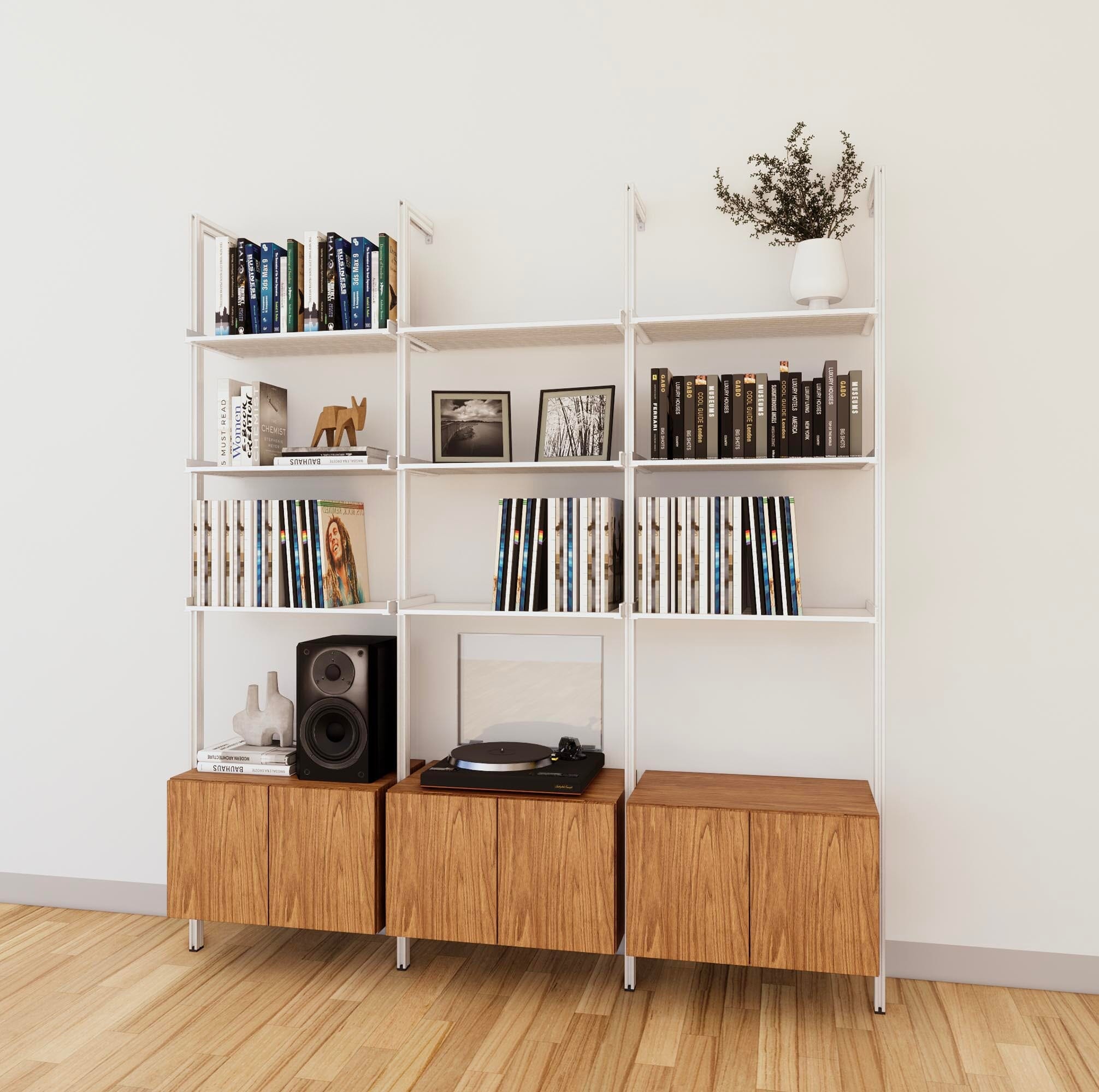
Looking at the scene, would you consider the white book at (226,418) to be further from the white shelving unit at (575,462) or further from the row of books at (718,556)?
the row of books at (718,556)

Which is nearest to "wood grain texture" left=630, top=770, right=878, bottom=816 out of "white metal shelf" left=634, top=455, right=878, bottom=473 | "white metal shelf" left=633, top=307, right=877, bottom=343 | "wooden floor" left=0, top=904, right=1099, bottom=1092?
"wooden floor" left=0, top=904, right=1099, bottom=1092

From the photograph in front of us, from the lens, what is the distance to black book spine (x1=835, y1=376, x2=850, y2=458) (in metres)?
2.53

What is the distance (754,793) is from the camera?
8.66ft

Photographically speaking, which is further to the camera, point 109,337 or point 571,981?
point 109,337

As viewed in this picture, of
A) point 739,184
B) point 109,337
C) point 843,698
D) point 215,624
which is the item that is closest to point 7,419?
point 109,337

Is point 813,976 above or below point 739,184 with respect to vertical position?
below

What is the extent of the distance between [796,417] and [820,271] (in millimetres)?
399

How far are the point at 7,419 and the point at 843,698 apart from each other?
297cm

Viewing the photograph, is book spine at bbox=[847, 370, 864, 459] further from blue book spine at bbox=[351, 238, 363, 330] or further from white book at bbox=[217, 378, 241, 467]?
white book at bbox=[217, 378, 241, 467]

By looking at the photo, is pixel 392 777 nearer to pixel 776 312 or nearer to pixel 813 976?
pixel 813 976

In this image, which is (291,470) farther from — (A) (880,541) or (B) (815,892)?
(B) (815,892)

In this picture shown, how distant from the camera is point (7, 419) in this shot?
3.38m

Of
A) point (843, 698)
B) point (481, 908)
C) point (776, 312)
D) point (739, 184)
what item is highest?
point (739, 184)

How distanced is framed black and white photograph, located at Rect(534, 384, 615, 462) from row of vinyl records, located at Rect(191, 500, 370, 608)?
2.22 ft
